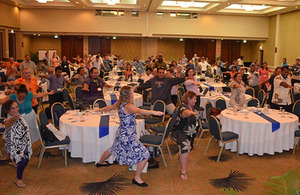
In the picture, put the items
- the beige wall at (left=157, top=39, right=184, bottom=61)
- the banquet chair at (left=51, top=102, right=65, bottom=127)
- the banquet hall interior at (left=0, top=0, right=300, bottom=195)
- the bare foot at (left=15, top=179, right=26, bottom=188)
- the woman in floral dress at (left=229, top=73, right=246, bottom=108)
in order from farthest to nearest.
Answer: the beige wall at (left=157, top=39, right=184, bottom=61), the woman in floral dress at (left=229, top=73, right=246, bottom=108), the banquet chair at (left=51, top=102, right=65, bottom=127), the banquet hall interior at (left=0, top=0, right=300, bottom=195), the bare foot at (left=15, top=179, right=26, bottom=188)

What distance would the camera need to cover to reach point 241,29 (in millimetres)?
24234

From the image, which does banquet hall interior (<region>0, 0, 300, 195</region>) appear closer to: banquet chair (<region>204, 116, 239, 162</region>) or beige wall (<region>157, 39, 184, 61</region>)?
banquet chair (<region>204, 116, 239, 162</region>)

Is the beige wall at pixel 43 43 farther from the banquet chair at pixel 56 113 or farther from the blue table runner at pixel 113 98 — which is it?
the banquet chair at pixel 56 113

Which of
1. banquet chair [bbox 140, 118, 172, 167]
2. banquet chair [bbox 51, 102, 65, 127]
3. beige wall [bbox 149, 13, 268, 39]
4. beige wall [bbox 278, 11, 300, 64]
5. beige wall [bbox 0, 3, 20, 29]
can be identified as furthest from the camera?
beige wall [bbox 149, 13, 268, 39]

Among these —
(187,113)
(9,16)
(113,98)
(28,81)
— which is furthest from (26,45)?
(187,113)

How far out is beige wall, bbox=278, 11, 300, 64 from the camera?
2038 cm

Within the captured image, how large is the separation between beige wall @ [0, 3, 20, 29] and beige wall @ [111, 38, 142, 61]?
298 inches

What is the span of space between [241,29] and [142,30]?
776cm

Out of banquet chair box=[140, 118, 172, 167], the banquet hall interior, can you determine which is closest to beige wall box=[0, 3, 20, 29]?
the banquet hall interior

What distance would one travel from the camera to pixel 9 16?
2081cm

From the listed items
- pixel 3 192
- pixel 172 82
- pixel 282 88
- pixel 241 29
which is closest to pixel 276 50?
pixel 241 29

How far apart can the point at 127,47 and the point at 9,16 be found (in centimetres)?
934

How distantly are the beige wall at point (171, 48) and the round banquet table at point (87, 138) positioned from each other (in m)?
20.7

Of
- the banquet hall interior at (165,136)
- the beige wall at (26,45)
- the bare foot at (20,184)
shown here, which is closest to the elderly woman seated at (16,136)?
the banquet hall interior at (165,136)
